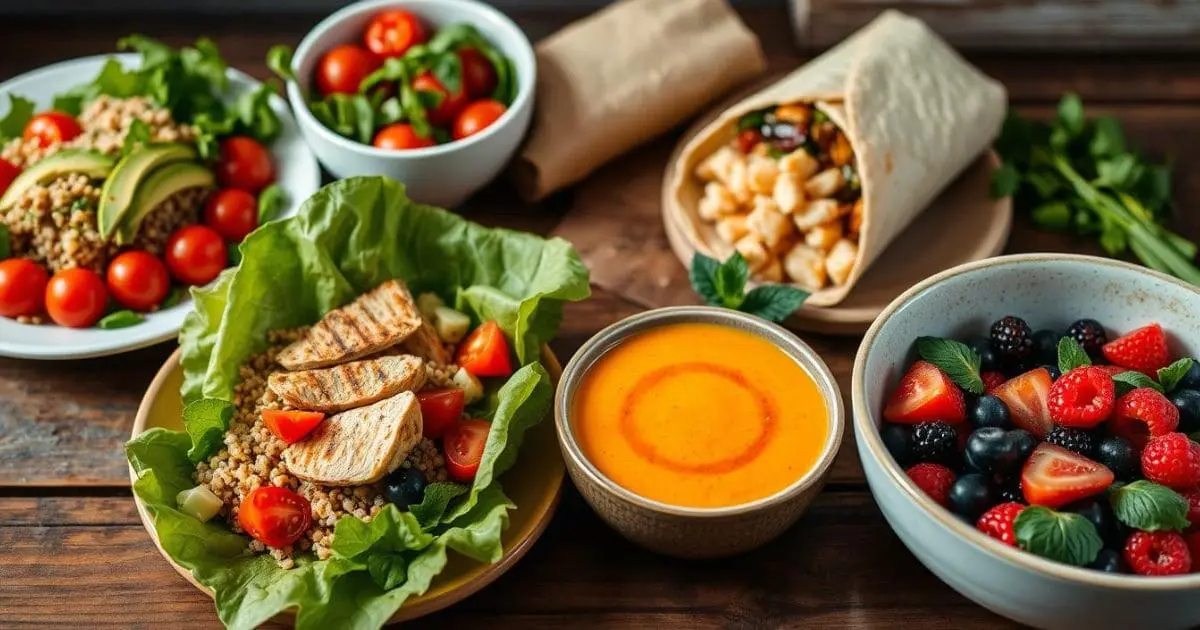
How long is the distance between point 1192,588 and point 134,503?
1.85 metres

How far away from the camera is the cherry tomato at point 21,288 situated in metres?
2.48

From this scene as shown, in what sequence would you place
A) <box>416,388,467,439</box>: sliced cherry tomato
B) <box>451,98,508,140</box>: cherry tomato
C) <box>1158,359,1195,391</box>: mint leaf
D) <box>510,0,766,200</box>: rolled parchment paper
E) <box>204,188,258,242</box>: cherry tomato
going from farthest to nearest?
<box>510,0,766,200</box>: rolled parchment paper, <box>451,98,508,140</box>: cherry tomato, <box>204,188,258,242</box>: cherry tomato, <box>416,388,467,439</box>: sliced cherry tomato, <box>1158,359,1195,391</box>: mint leaf

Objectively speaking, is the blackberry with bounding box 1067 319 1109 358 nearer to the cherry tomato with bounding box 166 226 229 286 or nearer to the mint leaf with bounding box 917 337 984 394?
the mint leaf with bounding box 917 337 984 394

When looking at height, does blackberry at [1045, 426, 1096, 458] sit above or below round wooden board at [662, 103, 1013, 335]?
above

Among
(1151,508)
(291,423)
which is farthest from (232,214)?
(1151,508)

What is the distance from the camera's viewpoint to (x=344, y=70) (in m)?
2.86

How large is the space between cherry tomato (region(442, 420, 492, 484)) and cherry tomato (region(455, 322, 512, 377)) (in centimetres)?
13

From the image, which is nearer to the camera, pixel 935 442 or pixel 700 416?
pixel 935 442

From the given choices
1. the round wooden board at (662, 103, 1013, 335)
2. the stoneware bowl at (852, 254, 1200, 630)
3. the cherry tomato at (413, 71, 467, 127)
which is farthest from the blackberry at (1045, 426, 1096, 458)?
the cherry tomato at (413, 71, 467, 127)

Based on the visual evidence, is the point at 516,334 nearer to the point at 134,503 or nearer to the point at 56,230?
the point at 134,503

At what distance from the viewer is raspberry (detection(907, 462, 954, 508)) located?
198 centimetres

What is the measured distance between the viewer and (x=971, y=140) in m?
2.82

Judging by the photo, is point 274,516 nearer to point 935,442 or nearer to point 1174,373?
point 935,442

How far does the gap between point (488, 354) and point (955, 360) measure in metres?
0.87
